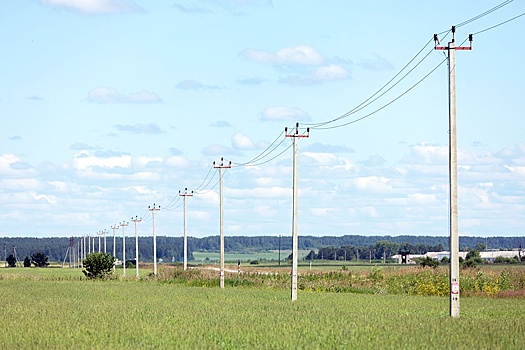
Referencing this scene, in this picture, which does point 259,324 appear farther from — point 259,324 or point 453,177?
point 453,177

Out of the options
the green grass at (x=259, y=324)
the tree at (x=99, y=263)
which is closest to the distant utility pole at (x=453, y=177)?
the green grass at (x=259, y=324)

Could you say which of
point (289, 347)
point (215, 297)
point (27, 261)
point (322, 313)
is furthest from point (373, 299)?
point (27, 261)

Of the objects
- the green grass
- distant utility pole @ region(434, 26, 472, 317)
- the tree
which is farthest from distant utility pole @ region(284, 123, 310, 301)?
the tree

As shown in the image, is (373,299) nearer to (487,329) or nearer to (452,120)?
(452,120)

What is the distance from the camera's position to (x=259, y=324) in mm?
33906

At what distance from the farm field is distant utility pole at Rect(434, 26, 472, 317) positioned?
121 cm

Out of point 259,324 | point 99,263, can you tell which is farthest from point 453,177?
point 99,263

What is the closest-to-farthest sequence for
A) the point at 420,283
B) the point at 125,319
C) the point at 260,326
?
the point at 260,326
the point at 125,319
the point at 420,283

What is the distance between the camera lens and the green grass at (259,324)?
1107 inches

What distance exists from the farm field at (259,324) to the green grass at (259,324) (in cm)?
3

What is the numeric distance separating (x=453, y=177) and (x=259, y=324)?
8.70 meters

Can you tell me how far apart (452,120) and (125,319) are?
13.9 m

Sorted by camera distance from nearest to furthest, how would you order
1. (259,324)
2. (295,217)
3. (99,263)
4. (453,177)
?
(259,324), (453,177), (295,217), (99,263)

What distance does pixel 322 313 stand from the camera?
39688 mm
